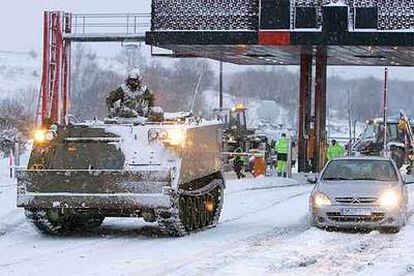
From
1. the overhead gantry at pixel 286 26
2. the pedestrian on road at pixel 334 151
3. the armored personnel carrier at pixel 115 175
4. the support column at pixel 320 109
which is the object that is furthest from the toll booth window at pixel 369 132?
the armored personnel carrier at pixel 115 175

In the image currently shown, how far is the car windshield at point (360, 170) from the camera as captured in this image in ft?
56.9

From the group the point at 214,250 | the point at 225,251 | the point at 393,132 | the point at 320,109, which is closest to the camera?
the point at 225,251

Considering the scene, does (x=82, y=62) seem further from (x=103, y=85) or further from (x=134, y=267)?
(x=134, y=267)

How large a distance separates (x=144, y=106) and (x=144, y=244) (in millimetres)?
3598

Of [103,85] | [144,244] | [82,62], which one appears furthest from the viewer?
[82,62]

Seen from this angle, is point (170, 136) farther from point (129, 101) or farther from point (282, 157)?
point (282, 157)

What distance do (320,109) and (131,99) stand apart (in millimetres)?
17765

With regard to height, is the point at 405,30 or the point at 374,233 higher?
the point at 405,30

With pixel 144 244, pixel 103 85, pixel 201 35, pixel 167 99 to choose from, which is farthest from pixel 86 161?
pixel 103 85

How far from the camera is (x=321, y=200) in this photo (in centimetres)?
1630

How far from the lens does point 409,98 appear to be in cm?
14925

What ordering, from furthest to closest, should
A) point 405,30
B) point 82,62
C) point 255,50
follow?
1. point 82,62
2. point 255,50
3. point 405,30

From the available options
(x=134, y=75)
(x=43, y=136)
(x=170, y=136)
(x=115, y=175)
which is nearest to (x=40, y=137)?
(x=43, y=136)

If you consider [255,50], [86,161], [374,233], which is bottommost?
[374,233]
